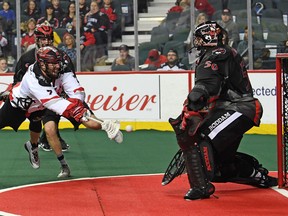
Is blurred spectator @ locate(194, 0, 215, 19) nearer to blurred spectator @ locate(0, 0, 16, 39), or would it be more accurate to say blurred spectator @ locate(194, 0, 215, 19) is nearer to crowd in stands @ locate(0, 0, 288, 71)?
crowd in stands @ locate(0, 0, 288, 71)

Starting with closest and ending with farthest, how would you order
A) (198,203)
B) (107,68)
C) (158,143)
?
1. (198,203)
2. (158,143)
3. (107,68)

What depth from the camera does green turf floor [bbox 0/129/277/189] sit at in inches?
372

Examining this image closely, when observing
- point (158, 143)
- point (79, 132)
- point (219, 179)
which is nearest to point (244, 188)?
point (219, 179)

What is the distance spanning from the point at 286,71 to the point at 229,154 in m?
0.99

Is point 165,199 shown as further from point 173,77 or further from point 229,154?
point 173,77

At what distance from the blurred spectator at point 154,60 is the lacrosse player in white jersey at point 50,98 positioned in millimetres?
6019

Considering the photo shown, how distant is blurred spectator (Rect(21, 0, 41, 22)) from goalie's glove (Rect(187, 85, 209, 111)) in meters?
8.66

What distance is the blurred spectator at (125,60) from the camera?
15.1 metres

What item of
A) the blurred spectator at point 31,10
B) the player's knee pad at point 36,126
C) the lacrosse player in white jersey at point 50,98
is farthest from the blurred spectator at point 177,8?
the lacrosse player in white jersey at point 50,98

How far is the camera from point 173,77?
1423cm

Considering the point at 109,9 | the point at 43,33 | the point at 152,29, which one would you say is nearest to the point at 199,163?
the point at 43,33

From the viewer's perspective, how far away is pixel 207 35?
7.59 m

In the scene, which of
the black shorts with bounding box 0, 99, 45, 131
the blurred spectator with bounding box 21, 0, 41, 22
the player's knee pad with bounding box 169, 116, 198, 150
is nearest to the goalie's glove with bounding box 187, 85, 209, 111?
the player's knee pad with bounding box 169, 116, 198, 150

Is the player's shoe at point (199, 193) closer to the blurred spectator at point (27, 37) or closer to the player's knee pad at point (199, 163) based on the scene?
the player's knee pad at point (199, 163)
